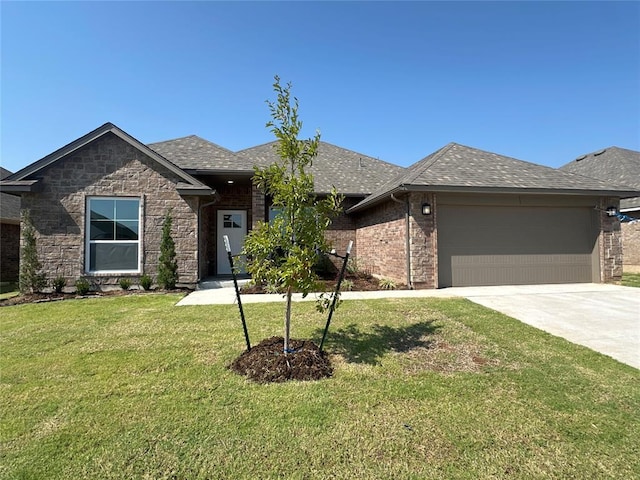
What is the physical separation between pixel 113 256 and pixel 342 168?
1054 cm

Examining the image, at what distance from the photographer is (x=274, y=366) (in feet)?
11.5

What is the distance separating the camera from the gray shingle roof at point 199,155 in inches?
429

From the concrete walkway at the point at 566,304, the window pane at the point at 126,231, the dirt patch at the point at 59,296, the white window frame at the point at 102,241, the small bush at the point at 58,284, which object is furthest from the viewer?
the window pane at the point at 126,231

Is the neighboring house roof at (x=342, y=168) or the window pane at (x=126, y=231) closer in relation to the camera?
the window pane at (x=126, y=231)

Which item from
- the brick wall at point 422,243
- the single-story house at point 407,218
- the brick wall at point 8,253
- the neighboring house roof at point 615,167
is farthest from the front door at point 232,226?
the neighboring house roof at point 615,167

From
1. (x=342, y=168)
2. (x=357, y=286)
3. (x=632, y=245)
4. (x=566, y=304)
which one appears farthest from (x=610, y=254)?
(x=342, y=168)

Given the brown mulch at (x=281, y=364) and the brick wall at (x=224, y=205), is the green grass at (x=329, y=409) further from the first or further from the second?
A: the brick wall at (x=224, y=205)

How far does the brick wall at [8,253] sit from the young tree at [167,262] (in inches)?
313

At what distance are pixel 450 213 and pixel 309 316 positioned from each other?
599cm

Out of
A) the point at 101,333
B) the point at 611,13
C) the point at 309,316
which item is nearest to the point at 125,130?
the point at 101,333

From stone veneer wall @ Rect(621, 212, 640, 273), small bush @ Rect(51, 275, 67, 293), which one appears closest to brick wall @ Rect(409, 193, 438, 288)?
small bush @ Rect(51, 275, 67, 293)

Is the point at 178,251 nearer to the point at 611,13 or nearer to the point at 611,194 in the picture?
the point at 611,194

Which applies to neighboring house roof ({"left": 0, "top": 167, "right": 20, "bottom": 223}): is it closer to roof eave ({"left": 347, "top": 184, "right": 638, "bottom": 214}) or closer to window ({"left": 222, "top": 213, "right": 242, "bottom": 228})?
window ({"left": 222, "top": 213, "right": 242, "bottom": 228})

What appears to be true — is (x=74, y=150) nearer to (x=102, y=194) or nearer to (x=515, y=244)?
(x=102, y=194)
